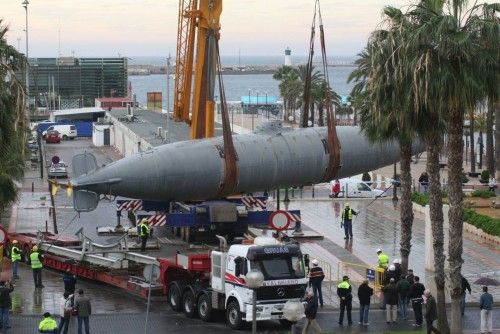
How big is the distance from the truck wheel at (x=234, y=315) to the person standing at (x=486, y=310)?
6.04m

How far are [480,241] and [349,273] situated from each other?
848 centimetres

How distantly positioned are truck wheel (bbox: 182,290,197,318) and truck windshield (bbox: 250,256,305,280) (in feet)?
9.30

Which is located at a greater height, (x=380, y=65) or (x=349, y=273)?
(x=380, y=65)

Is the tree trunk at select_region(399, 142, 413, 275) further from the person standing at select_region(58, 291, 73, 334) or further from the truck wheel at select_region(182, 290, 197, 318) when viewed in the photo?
the person standing at select_region(58, 291, 73, 334)

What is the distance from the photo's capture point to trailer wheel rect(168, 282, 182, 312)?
3200 cm

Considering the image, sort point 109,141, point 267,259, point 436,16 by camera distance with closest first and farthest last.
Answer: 1. point 436,16
2. point 267,259
3. point 109,141

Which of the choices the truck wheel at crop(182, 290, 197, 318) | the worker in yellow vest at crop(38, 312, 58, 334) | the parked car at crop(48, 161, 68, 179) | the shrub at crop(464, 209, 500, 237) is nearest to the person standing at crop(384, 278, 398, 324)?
the truck wheel at crop(182, 290, 197, 318)

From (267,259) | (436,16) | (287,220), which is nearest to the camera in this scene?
(436,16)

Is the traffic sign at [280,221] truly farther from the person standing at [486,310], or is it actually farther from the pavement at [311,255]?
the person standing at [486,310]

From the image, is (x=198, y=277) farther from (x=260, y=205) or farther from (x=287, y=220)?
(x=260, y=205)

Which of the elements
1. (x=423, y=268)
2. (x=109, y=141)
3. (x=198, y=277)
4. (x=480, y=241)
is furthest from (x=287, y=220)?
(x=109, y=141)

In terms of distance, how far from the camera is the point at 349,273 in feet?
127

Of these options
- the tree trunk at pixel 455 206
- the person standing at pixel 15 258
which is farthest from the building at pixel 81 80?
the tree trunk at pixel 455 206

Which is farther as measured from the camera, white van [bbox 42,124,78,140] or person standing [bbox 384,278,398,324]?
white van [bbox 42,124,78,140]
